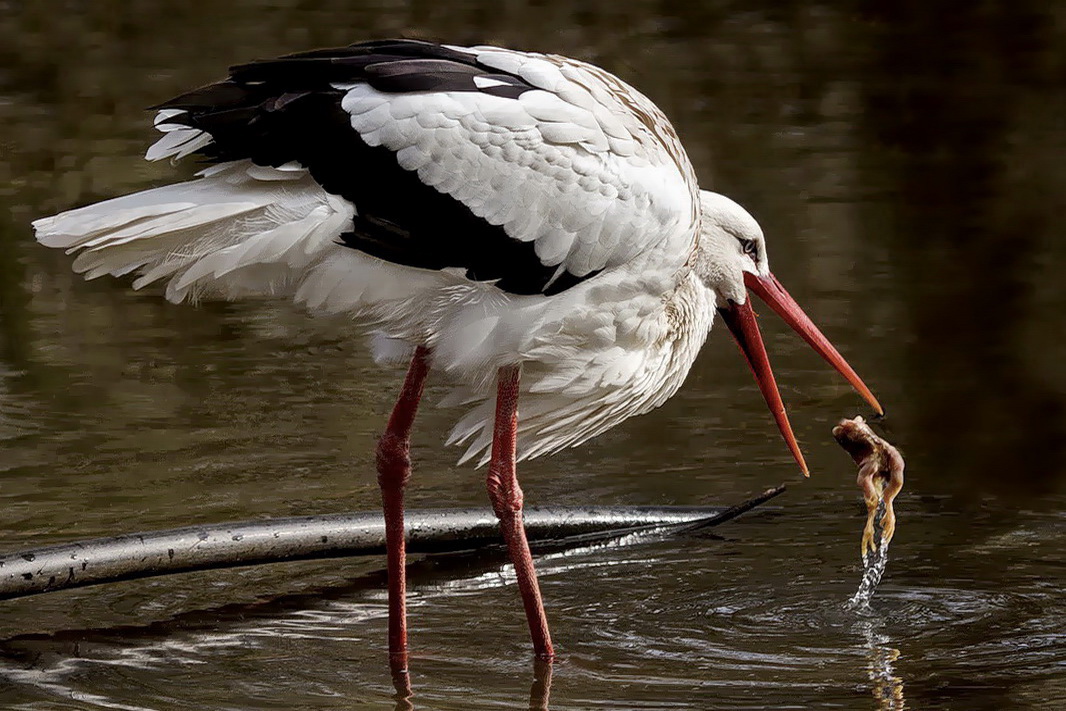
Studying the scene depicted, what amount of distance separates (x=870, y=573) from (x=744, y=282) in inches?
35.9

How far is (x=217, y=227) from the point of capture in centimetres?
476

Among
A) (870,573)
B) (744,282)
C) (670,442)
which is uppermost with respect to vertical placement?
(744,282)

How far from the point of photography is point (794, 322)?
18.3 feet

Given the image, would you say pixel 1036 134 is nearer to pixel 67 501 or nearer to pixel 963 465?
pixel 963 465

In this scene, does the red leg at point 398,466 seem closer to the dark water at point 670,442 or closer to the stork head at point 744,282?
the dark water at point 670,442

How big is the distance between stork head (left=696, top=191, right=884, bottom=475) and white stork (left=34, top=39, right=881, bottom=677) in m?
0.23

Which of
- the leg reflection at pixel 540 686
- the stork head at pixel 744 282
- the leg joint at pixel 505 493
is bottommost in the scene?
the leg reflection at pixel 540 686

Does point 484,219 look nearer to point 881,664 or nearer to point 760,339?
point 760,339

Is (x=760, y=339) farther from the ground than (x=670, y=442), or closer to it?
farther from the ground

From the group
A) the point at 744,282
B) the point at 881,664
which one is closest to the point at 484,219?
the point at 744,282

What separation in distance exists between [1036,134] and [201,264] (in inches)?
354

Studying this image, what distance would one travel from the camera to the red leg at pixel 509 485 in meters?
4.99

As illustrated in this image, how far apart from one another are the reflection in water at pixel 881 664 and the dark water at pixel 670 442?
15 mm

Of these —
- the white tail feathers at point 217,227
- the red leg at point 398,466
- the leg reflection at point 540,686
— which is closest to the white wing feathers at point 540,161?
the white tail feathers at point 217,227
